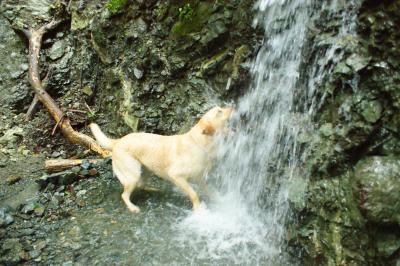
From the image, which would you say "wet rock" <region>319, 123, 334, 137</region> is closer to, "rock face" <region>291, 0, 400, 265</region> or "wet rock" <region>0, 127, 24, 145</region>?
"rock face" <region>291, 0, 400, 265</region>

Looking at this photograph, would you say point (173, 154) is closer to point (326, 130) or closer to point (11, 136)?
point (326, 130)

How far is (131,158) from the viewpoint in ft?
20.9

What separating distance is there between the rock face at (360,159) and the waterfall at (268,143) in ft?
1.01

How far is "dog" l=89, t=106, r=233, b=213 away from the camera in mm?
5789

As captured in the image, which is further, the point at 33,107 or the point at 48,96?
the point at 33,107

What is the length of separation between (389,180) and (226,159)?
9.03 feet

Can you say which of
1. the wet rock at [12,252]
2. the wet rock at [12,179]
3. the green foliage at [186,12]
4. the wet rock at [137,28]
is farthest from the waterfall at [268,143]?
the wet rock at [12,179]

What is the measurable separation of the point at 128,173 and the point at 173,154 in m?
0.84

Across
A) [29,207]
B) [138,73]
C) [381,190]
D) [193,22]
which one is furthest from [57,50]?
[381,190]

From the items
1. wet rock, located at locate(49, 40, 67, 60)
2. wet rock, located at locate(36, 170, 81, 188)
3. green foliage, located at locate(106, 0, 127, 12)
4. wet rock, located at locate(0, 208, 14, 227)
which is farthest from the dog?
wet rock, located at locate(49, 40, 67, 60)

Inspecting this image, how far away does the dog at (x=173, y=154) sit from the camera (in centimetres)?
579

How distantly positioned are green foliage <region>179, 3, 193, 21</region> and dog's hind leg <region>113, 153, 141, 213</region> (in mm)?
3066

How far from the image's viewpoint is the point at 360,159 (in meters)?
4.79

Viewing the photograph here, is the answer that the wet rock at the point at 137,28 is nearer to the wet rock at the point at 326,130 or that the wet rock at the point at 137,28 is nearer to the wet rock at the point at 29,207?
the wet rock at the point at 29,207
